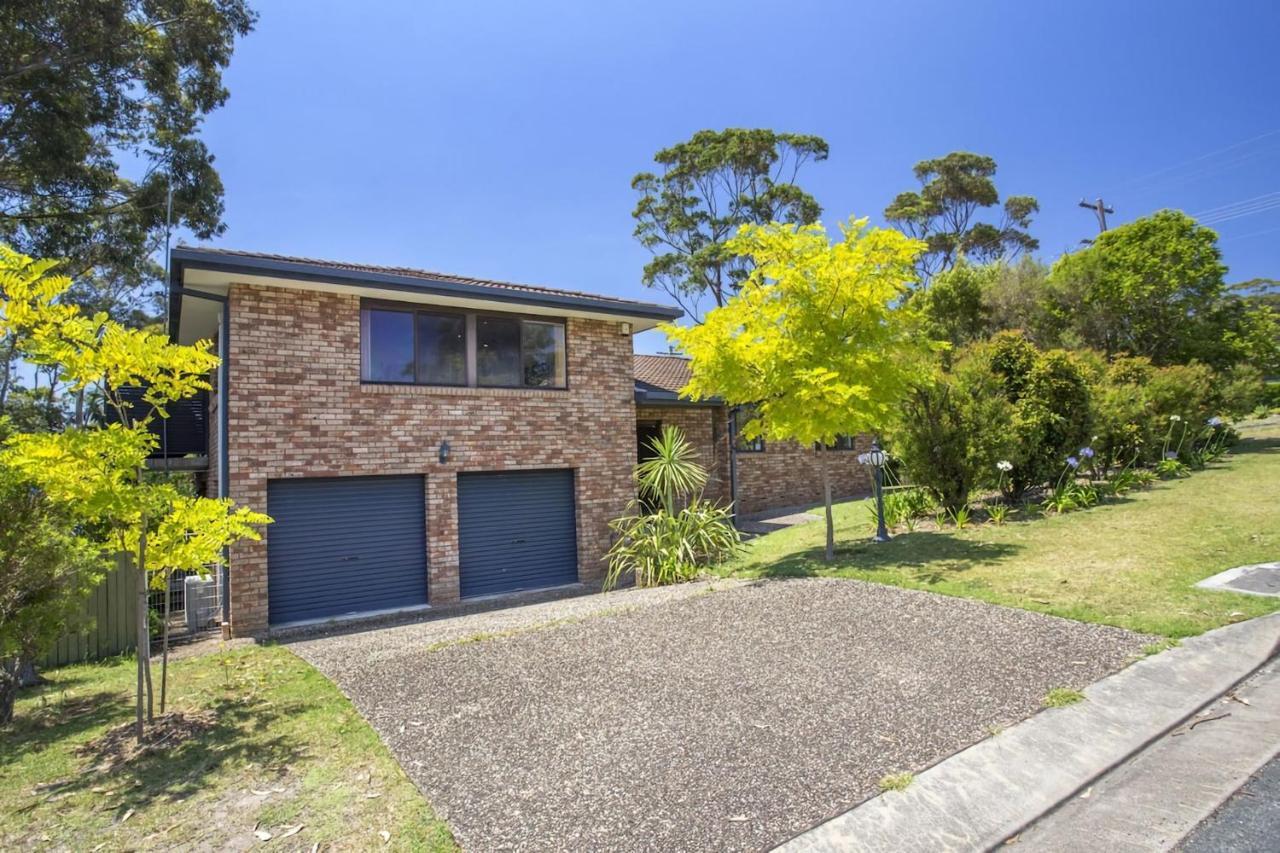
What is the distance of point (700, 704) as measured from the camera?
4.70m

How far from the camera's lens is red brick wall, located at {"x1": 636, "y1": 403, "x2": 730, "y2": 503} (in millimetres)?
14656

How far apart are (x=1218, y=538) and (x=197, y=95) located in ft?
72.1

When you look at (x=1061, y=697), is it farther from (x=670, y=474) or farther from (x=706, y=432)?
(x=706, y=432)

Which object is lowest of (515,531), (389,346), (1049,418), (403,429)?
(515,531)

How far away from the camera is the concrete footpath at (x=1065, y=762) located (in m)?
3.24

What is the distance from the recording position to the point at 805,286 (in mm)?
8797

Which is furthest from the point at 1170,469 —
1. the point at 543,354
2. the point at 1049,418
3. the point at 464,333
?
the point at 464,333

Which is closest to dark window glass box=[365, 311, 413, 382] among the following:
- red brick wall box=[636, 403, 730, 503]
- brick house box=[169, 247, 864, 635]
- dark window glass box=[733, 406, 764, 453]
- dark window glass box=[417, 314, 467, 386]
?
brick house box=[169, 247, 864, 635]

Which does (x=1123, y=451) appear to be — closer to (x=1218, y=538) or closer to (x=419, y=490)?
(x=1218, y=538)

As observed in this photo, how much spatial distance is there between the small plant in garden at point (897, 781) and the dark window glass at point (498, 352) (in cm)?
865

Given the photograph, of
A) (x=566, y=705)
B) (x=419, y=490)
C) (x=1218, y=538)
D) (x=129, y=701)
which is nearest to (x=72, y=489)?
(x=129, y=701)

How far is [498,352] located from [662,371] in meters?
8.54

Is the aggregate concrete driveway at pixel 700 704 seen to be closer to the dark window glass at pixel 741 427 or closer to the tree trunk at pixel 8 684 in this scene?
the tree trunk at pixel 8 684

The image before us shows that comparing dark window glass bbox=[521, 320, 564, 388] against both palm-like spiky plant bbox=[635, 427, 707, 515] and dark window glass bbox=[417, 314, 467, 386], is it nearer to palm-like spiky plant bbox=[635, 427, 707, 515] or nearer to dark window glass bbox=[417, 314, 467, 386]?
dark window glass bbox=[417, 314, 467, 386]
